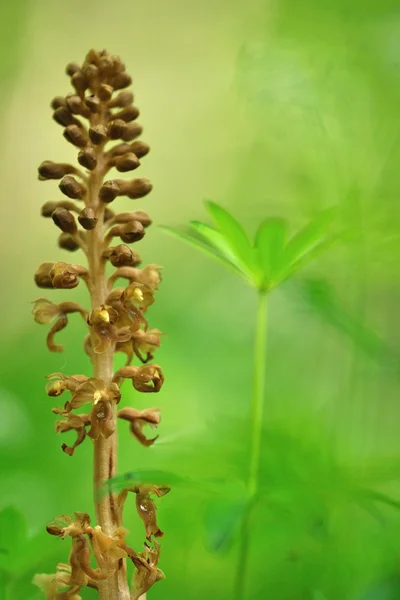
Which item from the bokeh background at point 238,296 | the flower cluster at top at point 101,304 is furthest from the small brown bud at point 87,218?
the bokeh background at point 238,296

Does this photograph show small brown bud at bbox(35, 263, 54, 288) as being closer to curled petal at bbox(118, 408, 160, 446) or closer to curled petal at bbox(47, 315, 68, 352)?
curled petal at bbox(47, 315, 68, 352)

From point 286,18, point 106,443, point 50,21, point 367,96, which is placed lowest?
point 106,443

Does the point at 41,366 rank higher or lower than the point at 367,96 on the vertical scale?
lower

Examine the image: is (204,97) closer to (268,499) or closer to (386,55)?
(386,55)

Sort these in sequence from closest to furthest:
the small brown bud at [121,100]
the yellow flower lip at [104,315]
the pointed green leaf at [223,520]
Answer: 1. the pointed green leaf at [223,520]
2. the yellow flower lip at [104,315]
3. the small brown bud at [121,100]

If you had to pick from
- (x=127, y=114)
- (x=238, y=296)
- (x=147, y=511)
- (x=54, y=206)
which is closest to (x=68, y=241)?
(x=54, y=206)

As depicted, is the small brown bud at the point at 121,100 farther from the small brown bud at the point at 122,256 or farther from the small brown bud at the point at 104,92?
the small brown bud at the point at 122,256

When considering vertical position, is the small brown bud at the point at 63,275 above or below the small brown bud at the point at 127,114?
below

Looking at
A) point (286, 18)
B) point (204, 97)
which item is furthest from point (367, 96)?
point (204, 97)
